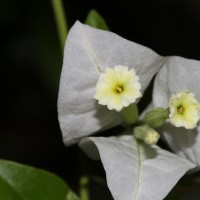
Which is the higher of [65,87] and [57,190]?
[65,87]

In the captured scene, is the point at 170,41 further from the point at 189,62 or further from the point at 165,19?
the point at 189,62

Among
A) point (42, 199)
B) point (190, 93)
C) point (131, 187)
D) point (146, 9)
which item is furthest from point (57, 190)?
point (146, 9)

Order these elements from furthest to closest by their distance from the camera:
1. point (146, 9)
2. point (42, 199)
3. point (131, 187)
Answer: point (146, 9) → point (42, 199) → point (131, 187)

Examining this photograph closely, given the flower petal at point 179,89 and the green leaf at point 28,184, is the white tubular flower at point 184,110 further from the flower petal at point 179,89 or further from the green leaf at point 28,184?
the green leaf at point 28,184

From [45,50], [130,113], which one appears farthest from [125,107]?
[45,50]

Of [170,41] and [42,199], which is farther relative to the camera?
[170,41]

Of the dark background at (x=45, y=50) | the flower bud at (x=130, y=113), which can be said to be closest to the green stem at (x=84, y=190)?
the flower bud at (x=130, y=113)
